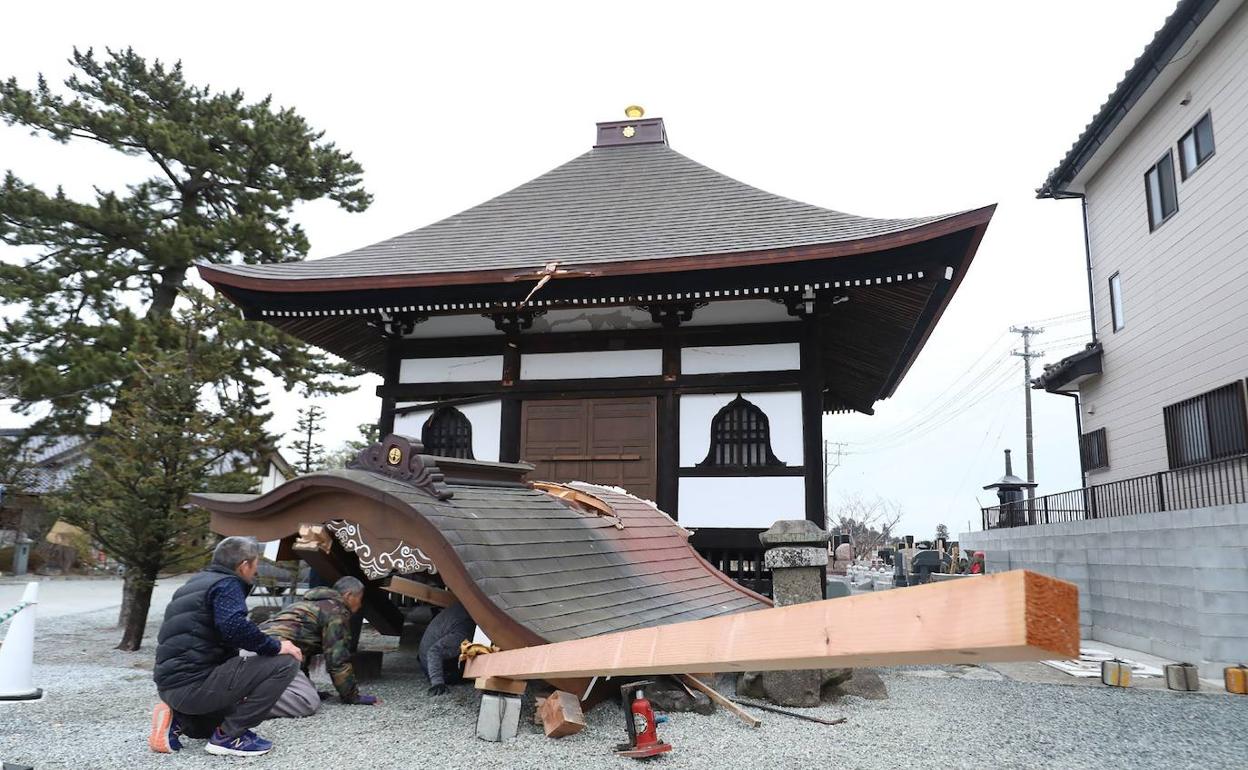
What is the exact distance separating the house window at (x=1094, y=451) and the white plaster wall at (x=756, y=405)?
969cm

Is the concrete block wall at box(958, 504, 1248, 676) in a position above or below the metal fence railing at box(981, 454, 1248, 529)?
below

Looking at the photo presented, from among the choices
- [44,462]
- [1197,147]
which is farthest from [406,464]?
[44,462]

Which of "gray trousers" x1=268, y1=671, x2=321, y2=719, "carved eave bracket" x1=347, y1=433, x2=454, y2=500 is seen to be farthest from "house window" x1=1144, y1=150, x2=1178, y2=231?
"gray trousers" x1=268, y1=671, x2=321, y2=719

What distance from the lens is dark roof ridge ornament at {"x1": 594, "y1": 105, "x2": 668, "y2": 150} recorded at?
13.0 metres

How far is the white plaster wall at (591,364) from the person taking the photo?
30.8ft

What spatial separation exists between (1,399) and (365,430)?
8169 mm

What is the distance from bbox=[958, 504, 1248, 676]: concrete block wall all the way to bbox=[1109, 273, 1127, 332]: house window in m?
5.10

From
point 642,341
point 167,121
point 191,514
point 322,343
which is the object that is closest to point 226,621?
point 191,514

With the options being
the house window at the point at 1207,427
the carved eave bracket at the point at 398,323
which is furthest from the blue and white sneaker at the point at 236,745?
the house window at the point at 1207,427

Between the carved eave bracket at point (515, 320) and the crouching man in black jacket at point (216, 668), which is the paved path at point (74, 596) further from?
the crouching man in black jacket at point (216, 668)

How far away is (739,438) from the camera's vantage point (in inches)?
353

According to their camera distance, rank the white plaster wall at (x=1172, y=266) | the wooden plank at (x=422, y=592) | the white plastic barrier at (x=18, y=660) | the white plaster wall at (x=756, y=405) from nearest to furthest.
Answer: the white plastic barrier at (x=18, y=660) < the wooden plank at (x=422, y=592) < the white plaster wall at (x=756, y=405) < the white plaster wall at (x=1172, y=266)

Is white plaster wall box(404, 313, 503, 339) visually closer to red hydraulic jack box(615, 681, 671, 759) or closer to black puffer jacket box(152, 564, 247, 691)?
black puffer jacket box(152, 564, 247, 691)

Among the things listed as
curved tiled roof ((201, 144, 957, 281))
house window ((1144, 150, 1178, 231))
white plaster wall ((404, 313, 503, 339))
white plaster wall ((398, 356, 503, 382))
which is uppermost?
house window ((1144, 150, 1178, 231))
